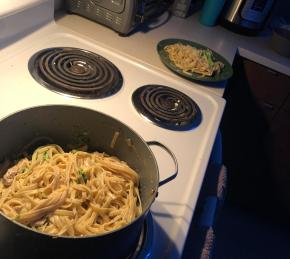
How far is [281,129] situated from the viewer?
160 centimetres


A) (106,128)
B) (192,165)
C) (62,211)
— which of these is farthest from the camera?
(192,165)

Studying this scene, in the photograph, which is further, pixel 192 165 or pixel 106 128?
pixel 192 165

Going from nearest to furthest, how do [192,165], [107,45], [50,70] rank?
[192,165], [50,70], [107,45]

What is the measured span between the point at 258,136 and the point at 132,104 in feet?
3.23

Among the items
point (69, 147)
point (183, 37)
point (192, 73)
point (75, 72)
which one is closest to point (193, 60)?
point (192, 73)

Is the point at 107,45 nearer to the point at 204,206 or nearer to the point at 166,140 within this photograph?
the point at 166,140

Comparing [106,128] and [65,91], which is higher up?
[106,128]

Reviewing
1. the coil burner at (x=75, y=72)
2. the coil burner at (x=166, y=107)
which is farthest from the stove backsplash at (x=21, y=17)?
the coil burner at (x=166, y=107)

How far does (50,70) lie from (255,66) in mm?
981

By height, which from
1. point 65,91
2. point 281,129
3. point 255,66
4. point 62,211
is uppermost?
point 62,211

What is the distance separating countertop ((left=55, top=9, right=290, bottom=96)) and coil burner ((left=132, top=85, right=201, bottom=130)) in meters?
0.15

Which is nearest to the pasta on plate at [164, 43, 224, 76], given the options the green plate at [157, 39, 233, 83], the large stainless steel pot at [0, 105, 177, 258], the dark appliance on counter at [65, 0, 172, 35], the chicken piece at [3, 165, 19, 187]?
the green plate at [157, 39, 233, 83]

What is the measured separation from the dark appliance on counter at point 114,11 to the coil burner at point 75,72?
0.82ft

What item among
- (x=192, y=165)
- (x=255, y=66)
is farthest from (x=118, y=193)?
(x=255, y=66)
